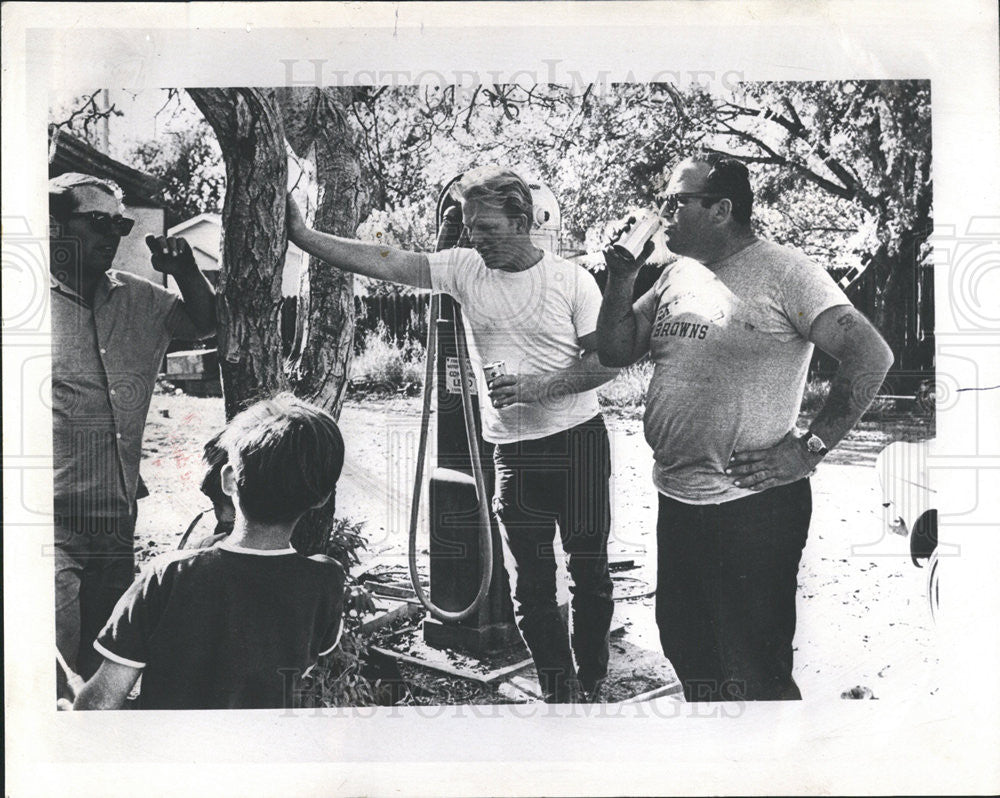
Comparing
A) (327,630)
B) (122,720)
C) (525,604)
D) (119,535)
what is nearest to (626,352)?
(525,604)

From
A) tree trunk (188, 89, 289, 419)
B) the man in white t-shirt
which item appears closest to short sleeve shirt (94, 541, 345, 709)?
tree trunk (188, 89, 289, 419)

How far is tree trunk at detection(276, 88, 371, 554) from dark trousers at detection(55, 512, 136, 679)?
0.66m

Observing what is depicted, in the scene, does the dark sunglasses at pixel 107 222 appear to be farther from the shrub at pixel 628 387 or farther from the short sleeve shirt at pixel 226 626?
the shrub at pixel 628 387

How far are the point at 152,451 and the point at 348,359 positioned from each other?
2.40 feet

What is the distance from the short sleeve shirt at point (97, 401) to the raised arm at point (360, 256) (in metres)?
0.49

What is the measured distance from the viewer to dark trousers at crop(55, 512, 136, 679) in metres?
3.22

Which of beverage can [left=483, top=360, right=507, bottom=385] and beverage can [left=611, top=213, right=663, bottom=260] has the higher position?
beverage can [left=611, top=213, right=663, bottom=260]

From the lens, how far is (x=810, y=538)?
10.6ft

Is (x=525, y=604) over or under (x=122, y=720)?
over

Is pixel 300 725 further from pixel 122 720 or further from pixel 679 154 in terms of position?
pixel 679 154

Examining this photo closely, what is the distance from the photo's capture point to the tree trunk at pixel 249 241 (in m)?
3.18

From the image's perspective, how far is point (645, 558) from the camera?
321 cm

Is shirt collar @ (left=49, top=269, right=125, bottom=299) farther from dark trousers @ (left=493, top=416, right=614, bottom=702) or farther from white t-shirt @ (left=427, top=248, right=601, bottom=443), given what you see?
dark trousers @ (left=493, top=416, right=614, bottom=702)

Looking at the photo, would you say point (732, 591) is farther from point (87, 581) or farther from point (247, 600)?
point (87, 581)
